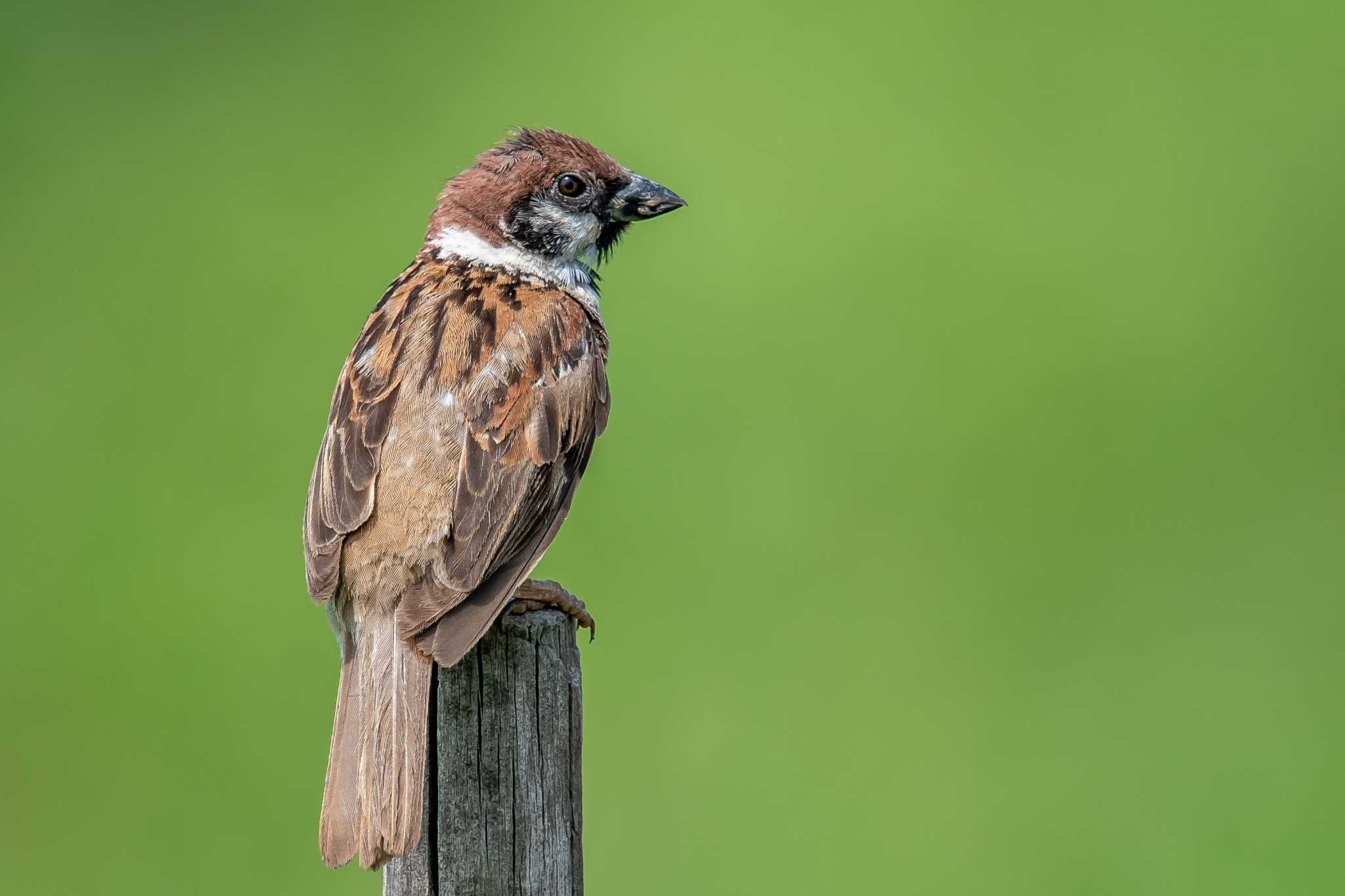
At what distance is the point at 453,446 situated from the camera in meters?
4.05

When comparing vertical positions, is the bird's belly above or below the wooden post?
above

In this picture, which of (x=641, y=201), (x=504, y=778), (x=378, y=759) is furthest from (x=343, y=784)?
(x=641, y=201)

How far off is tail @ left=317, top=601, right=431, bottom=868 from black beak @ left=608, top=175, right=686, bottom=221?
1741 mm

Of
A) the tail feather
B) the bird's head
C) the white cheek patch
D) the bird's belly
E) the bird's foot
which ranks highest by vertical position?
the bird's head

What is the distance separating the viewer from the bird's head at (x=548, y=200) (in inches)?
192

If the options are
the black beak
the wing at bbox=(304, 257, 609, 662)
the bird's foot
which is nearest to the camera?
the wing at bbox=(304, 257, 609, 662)

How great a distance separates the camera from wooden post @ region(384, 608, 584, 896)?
135 inches

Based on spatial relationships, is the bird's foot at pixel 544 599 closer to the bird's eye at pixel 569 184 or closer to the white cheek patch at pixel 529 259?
the white cheek patch at pixel 529 259

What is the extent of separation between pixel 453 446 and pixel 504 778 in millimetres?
915

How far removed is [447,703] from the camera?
354 cm

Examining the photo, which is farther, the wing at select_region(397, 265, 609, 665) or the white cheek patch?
the white cheek patch

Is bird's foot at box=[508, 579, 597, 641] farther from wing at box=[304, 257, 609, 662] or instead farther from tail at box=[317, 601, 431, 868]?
tail at box=[317, 601, 431, 868]

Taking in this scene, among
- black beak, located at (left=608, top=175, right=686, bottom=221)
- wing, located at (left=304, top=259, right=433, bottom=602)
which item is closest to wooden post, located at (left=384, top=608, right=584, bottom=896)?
wing, located at (left=304, top=259, right=433, bottom=602)

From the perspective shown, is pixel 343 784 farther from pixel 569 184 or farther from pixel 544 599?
pixel 569 184
